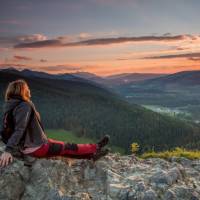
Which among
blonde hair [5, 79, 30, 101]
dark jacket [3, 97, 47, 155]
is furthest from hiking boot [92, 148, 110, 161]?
blonde hair [5, 79, 30, 101]

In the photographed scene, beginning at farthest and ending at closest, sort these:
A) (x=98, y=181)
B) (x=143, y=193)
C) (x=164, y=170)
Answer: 1. (x=164, y=170)
2. (x=98, y=181)
3. (x=143, y=193)

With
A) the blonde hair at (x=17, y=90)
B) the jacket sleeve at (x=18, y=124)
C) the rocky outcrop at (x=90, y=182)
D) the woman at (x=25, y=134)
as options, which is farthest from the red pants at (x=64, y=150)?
the blonde hair at (x=17, y=90)

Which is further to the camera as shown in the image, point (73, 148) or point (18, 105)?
point (73, 148)

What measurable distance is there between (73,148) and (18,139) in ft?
5.94

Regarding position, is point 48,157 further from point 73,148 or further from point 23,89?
point 23,89

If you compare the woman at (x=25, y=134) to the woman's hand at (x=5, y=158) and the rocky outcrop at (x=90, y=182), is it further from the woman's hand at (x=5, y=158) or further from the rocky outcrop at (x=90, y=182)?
the rocky outcrop at (x=90, y=182)

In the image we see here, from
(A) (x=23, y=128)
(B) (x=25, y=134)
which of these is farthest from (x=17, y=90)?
(B) (x=25, y=134)

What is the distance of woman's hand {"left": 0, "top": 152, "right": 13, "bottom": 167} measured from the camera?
9.14 m

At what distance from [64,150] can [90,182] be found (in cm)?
127

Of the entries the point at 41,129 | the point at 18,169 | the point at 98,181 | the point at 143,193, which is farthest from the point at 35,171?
the point at 143,193

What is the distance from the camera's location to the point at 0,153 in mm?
9969

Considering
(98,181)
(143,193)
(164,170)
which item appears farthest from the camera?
(164,170)

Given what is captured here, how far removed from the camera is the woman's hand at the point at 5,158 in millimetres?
9141

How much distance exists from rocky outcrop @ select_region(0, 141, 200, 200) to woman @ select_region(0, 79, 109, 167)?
29cm
